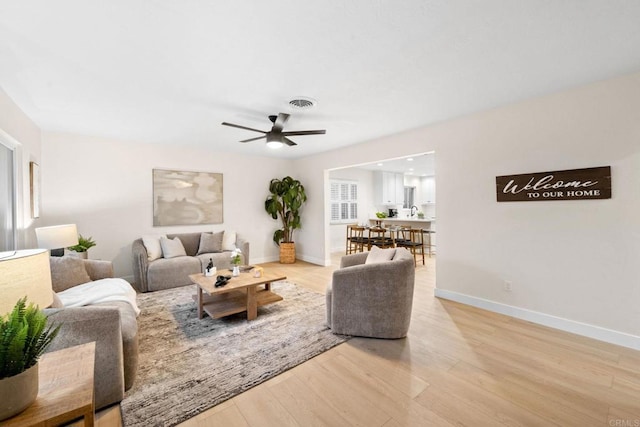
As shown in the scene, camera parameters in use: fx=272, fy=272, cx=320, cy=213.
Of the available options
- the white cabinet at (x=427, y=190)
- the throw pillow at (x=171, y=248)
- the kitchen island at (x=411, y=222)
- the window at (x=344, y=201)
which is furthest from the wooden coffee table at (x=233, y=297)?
the white cabinet at (x=427, y=190)

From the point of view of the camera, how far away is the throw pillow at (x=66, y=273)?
2.80m

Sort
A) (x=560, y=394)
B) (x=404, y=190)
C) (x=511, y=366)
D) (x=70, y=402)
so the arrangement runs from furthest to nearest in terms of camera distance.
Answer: (x=404, y=190), (x=511, y=366), (x=560, y=394), (x=70, y=402)

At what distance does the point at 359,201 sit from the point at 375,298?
231 inches

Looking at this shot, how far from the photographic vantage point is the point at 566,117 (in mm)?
2857

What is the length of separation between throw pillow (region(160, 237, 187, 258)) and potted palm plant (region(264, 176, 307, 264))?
210 cm

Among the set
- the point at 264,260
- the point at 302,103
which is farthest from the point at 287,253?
the point at 302,103

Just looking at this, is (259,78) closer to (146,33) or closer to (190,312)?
(146,33)

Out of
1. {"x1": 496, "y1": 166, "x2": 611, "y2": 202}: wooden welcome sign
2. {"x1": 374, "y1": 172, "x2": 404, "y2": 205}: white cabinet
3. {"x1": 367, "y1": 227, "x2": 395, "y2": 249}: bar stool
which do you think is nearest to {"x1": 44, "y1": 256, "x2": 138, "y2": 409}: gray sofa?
{"x1": 496, "y1": 166, "x2": 611, "y2": 202}: wooden welcome sign

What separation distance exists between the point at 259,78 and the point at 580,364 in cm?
373

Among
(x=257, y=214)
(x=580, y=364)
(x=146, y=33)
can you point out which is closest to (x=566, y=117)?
(x=580, y=364)

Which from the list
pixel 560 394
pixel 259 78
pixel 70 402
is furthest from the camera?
pixel 259 78

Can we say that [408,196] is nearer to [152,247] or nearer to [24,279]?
[152,247]

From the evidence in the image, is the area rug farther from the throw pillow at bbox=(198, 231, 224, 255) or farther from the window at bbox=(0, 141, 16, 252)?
the window at bbox=(0, 141, 16, 252)

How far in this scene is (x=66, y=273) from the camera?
2895mm
